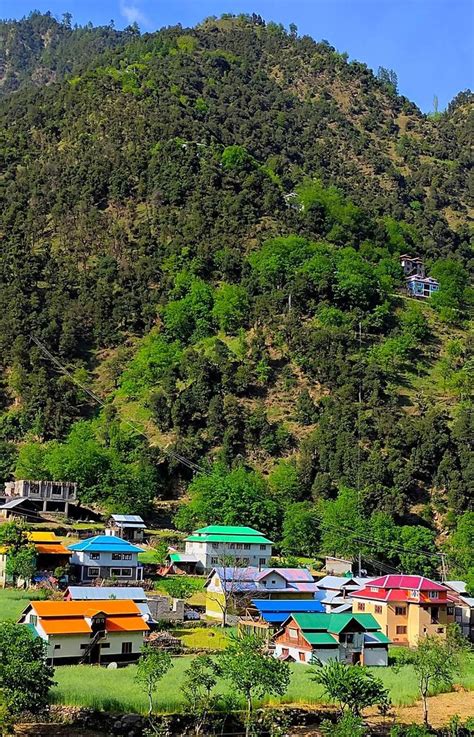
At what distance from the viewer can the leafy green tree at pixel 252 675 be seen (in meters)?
30.1

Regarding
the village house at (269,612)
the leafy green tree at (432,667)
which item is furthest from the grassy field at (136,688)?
the village house at (269,612)

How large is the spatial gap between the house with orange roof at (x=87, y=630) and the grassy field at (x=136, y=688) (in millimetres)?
933

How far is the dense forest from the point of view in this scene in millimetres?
73312

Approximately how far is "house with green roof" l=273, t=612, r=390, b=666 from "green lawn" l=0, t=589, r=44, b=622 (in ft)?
40.1

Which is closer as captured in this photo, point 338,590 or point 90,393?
point 338,590

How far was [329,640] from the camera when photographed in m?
39.7

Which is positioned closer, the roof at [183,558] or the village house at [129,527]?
the roof at [183,558]

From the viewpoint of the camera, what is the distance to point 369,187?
15038 centimetres

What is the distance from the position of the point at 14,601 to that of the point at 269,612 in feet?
42.5

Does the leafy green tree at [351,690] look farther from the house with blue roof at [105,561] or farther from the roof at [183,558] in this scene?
the roof at [183,558]

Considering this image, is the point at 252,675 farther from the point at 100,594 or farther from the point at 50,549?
the point at 50,549

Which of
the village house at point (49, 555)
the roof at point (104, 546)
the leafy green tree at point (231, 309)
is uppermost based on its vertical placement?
the leafy green tree at point (231, 309)

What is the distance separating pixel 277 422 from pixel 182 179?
1806 inches

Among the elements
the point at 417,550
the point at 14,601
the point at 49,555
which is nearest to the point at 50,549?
the point at 49,555
